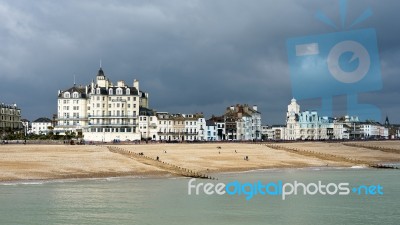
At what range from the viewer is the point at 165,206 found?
32.1m

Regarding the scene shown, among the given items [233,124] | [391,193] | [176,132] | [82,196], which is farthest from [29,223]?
[233,124]

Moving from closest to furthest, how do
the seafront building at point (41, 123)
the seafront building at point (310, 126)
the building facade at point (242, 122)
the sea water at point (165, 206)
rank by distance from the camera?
the sea water at point (165, 206), the building facade at point (242, 122), the seafront building at point (41, 123), the seafront building at point (310, 126)

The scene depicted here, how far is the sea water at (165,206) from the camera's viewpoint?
92.2 feet

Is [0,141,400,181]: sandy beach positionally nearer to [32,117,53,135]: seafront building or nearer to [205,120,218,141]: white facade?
[205,120,218,141]: white facade

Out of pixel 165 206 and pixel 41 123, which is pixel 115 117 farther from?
pixel 165 206

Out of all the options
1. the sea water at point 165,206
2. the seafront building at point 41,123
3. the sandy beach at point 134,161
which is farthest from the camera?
the seafront building at point 41,123

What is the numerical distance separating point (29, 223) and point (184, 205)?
356 inches

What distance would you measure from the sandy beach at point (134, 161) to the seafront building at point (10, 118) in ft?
220

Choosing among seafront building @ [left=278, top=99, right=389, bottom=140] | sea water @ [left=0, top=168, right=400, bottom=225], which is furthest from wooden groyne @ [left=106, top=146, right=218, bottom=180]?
seafront building @ [left=278, top=99, right=389, bottom=140]

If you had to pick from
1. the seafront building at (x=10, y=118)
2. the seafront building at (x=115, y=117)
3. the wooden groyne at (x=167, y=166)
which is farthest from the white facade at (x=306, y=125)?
the wooden groyne at (x=167, y=166)

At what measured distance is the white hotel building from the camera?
105062mm

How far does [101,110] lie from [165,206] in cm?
7554

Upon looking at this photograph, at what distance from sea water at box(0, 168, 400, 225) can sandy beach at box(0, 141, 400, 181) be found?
552cm

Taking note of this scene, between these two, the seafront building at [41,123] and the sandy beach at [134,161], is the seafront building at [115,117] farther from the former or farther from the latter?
the seafront building at [41,123]
